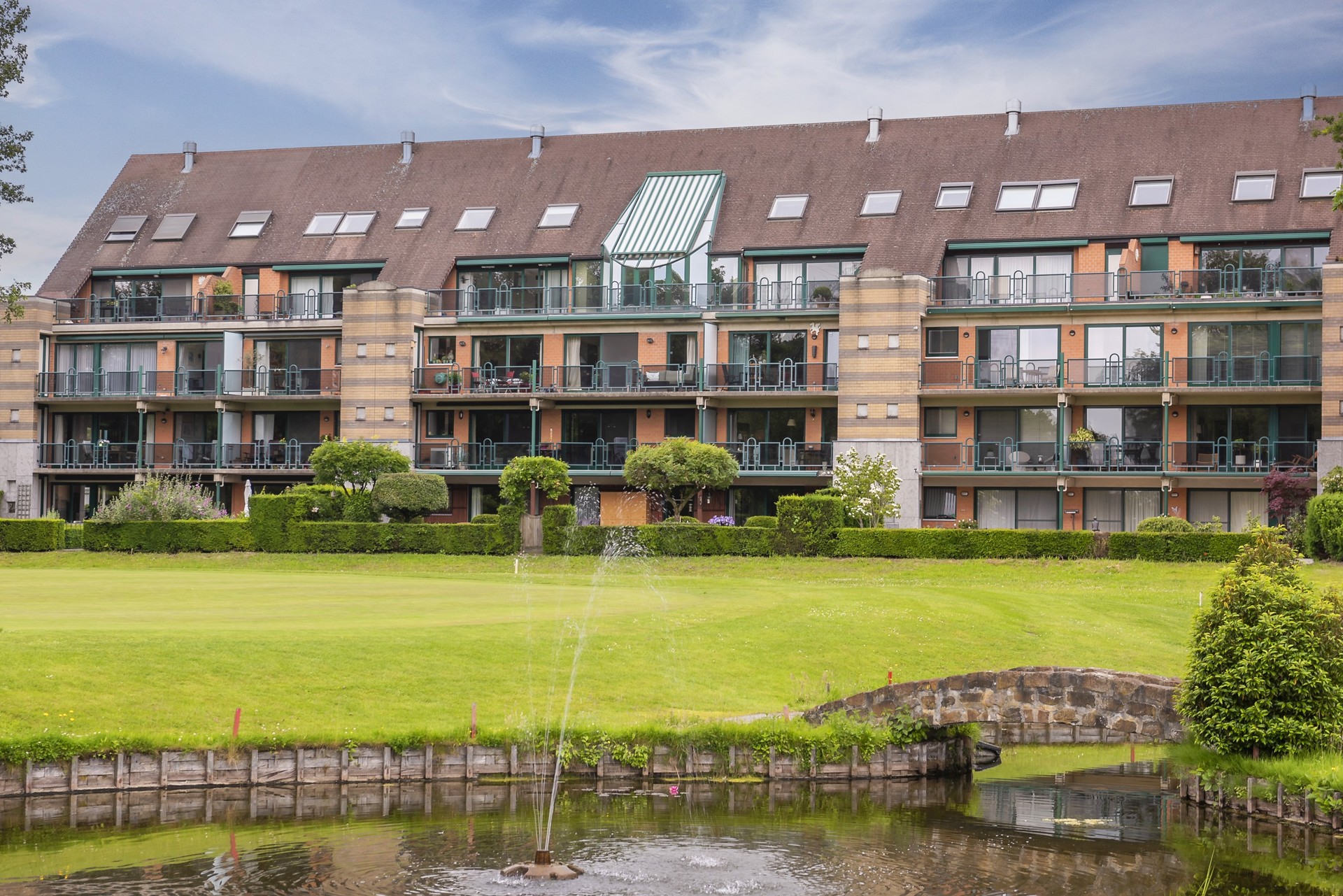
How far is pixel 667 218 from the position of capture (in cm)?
5309

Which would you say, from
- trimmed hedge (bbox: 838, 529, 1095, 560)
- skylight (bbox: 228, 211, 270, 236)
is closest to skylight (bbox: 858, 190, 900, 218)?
trimmed hedge (bbox: 838, 529, 1095, 560)

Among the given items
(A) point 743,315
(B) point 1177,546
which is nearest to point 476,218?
(A) point 743,315

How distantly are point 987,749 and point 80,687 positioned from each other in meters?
12.5

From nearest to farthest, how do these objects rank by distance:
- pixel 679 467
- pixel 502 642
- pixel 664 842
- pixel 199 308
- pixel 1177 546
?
pixel 664 842, pixel 502 642, pixel 1177 546, pixel 679 467, pixel 199 308

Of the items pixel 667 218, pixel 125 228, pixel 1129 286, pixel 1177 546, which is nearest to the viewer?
pixel 1177 546

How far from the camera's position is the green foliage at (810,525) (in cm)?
4212

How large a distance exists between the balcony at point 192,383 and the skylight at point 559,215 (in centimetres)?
884

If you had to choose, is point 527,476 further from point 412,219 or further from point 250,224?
point 250,224

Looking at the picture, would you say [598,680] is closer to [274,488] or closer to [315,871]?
[315,871]

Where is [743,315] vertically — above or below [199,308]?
below

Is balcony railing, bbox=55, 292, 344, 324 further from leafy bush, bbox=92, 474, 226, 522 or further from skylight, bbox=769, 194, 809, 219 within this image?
skylight, bbox=769, 194, 809, 219

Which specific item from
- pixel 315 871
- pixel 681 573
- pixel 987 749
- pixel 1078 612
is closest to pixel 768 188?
pixel 681 573

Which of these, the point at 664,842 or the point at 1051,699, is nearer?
the point at 664,842

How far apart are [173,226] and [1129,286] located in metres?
34.0
